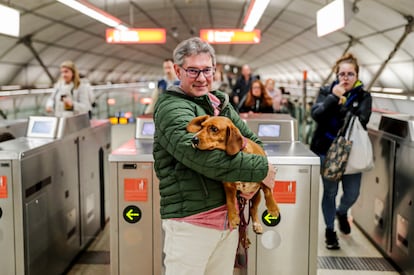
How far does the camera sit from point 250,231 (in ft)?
10.3

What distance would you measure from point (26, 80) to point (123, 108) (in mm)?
4167

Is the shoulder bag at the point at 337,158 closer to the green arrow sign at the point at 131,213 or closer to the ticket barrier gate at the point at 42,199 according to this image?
the green arrow sign at the point at 131,213

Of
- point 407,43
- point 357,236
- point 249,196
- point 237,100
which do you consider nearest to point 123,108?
point 237,100

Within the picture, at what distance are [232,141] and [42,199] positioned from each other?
6.76 feet

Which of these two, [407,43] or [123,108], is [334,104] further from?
[123,108]

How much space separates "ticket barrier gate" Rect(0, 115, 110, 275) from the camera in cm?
306

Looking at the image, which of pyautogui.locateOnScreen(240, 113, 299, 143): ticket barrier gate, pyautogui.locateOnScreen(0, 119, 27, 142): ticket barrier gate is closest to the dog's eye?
pyautogui.locateOnScreen(240, 113, 299, 143): ticket barrier gate

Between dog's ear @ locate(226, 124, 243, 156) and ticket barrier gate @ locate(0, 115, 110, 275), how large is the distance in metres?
1.77

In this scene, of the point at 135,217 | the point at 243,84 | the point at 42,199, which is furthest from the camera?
the point at 243,84

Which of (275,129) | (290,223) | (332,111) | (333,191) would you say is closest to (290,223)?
(290,223)

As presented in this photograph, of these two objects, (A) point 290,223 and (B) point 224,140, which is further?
(A) point 290,223

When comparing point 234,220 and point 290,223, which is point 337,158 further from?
point 234,220

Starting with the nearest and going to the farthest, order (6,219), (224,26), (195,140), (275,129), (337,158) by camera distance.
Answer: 1. (195,140)
2. (6,219)
3. (275,129)
4. (337,158)
5. (224,26)

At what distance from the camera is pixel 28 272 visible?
3176mm
